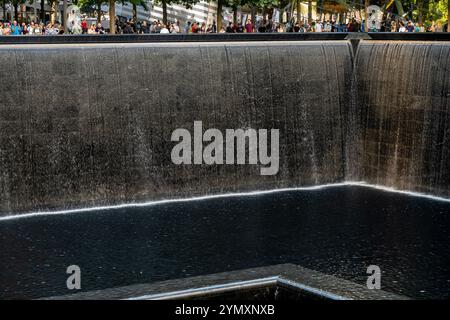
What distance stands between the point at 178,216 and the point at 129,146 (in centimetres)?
266

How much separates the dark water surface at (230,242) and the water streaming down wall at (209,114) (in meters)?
1.00

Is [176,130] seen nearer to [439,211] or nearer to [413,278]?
[439,211]

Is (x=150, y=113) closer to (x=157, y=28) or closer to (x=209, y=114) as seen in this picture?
(x=209, y=114)

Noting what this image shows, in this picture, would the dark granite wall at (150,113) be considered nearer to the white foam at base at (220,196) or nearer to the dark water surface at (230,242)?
the white foam at base at (220,196)

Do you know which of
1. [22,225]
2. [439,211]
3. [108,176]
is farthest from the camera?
[108,176]

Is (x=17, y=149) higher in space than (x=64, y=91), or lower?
lower

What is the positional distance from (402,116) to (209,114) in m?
4.79

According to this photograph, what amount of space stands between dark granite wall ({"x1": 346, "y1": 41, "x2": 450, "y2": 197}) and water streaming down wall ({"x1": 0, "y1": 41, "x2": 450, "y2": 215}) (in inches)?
1.1

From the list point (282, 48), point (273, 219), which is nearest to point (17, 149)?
point (273, 219)

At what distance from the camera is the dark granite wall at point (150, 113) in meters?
17.7

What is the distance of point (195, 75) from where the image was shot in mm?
19672

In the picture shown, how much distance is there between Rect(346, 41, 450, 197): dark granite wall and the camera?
1938cm

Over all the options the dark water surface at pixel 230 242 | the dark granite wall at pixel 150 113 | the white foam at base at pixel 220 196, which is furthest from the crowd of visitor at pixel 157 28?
the dark water surface at pixel 230 242

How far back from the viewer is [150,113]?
19.0 m
